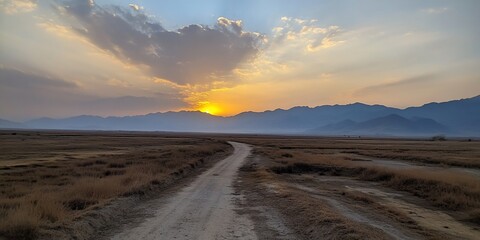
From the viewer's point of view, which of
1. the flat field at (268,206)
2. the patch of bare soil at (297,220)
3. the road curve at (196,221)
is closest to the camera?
the road curve at (196,221)

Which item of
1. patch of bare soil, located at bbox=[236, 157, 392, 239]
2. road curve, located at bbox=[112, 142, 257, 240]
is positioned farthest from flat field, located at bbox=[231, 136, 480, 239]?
road curve, located at bbox=[112, 142, 257, 240]

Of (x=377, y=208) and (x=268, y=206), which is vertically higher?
(x=268, y=206)

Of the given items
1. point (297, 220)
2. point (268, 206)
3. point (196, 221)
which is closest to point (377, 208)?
point (268, 206)

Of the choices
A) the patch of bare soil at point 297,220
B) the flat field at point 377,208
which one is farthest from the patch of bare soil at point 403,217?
the patch of bare soil at point 297,220

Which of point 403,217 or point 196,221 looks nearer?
point 196,221

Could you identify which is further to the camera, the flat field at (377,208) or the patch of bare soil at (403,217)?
the patch of bare soil at (403,217)

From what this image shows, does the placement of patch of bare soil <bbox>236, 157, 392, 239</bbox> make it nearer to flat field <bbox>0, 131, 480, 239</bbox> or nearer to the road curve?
flat field <bbox>0, 131, 480, 239</bbox>

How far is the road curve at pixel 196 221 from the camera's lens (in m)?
11.3

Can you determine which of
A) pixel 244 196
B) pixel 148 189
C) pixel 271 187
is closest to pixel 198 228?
pixel 244 196

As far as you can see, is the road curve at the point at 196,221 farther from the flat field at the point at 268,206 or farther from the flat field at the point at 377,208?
the flat field at the point at 377,208

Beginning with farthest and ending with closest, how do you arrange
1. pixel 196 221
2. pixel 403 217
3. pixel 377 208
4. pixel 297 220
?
pixel 377 208, pixel 403 217, pixel 297 220, pixel 196 221

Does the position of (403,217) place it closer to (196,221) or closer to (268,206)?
(268,206)

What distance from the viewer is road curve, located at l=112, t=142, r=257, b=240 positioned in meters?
11.3

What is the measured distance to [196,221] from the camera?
43.3 feet
